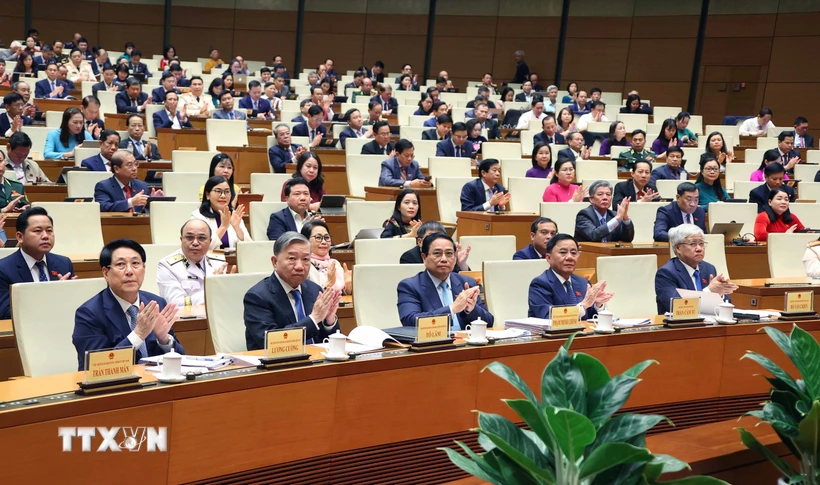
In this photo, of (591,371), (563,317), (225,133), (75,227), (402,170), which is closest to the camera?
(591,371)

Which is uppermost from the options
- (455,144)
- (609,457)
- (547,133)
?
(547,133)

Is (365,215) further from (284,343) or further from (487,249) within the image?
(284,343)

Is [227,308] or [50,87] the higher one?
[50,87]

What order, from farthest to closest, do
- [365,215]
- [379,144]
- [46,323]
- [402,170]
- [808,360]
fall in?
[379,144]
[402,170]
[365,215]
[46,323]
[808,360]

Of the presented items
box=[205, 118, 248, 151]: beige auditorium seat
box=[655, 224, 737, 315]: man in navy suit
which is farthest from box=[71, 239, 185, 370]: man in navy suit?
box=[205, 118, 248, 151]: beige auditorium seat

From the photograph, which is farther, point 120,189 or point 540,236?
point 120,189

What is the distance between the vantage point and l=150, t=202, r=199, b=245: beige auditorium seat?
16.2 feet

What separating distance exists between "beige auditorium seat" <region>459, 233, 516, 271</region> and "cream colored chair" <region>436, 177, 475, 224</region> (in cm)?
188

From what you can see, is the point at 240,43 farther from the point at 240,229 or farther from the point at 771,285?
the point at 771,285

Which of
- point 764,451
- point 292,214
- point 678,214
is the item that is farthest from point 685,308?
point 678,214

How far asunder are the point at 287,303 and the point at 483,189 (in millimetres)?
3433

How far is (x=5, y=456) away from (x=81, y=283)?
1312 millimetres

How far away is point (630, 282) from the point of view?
441 cm

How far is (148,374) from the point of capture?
2461 millimetres
